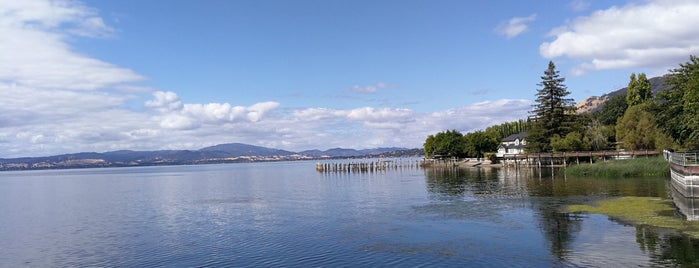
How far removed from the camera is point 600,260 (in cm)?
2080

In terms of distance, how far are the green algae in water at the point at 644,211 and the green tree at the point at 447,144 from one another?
106 metres

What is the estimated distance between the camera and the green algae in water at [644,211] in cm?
2714

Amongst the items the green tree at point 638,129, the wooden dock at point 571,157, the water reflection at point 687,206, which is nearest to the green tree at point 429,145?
the wooden dock at point 571,157

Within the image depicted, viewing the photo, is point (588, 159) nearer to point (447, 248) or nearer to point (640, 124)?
point (640, 124)

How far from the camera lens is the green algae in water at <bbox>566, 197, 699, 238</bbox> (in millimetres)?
27136

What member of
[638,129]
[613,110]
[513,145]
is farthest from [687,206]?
[513,145]

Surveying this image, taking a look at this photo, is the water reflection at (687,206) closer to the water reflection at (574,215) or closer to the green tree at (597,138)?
the water reflection at (574,215)

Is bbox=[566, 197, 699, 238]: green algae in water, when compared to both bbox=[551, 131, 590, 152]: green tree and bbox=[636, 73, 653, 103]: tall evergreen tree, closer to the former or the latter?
bbox=[551, 131, 590, 152]: green tree

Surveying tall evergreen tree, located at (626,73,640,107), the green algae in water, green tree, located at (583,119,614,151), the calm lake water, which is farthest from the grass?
tall evergreen tree, located at (626,73,640,107)

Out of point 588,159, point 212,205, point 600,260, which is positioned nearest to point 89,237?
point 212,205

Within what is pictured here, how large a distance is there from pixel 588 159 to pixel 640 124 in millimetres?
14579

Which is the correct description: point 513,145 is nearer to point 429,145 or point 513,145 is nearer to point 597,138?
point 429,145

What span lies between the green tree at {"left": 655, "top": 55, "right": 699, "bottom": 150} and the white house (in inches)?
2648

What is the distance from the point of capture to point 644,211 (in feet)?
109
